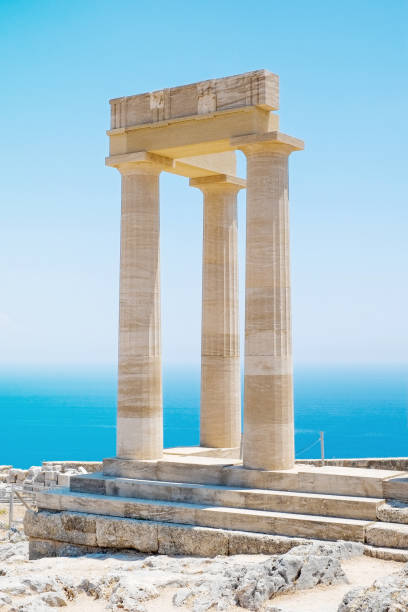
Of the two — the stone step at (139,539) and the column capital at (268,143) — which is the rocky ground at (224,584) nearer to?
the stone step at (139,539)

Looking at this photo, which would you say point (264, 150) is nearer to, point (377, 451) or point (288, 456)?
point (288, 456)

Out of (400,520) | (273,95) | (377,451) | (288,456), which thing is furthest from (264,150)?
(377,451)

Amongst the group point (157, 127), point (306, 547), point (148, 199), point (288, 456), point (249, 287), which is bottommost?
point (306, 547)

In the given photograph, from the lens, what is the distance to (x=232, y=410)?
29.5 meters

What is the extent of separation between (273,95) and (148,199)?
17.3ft

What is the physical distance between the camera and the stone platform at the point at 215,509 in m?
20.8

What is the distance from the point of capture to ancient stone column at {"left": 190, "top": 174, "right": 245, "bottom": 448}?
2941cm

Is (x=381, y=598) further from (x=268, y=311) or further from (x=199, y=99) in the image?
(x=199, y=99)

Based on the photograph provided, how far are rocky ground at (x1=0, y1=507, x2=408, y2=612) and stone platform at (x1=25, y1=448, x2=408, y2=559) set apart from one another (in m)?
1.17

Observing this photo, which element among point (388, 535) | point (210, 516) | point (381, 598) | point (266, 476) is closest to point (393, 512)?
point (388, 535)

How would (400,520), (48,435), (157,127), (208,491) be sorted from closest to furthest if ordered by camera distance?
(400,520), (208,491), (157,127), (48,435)

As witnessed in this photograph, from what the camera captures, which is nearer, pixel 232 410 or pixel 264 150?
pixel 264 150

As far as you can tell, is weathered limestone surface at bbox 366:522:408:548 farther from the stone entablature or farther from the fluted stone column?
the stone entablature

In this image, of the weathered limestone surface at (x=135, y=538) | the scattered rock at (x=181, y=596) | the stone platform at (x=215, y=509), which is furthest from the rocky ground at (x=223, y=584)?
the stone platform at (x=215, y=509)
